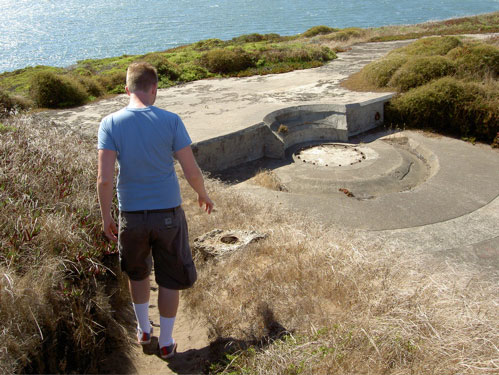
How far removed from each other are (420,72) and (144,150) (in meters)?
14.0

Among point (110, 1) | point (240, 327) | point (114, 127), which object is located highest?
point (110, 1)

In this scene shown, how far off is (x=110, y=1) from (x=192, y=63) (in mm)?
118389

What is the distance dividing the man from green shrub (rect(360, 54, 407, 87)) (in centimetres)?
1382

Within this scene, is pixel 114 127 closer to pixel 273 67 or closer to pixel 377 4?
pixel 273 67

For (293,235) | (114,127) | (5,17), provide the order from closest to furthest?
(114,127) < (293,235) < (5,17)

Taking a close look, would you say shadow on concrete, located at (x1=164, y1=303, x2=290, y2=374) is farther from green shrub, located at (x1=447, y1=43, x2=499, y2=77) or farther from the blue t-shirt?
green shrub, located at (x1=447, y1=43, x2=499, y2=77)

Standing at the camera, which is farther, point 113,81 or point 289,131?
point 113,81

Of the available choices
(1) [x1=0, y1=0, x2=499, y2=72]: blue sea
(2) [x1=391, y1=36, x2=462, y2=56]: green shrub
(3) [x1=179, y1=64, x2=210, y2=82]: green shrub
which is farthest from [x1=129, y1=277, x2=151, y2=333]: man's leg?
(1) [x1=0, y1=0, x2=499, y2=72]: blue sea

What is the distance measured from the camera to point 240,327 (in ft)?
11.7

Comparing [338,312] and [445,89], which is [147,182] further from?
[445,89]

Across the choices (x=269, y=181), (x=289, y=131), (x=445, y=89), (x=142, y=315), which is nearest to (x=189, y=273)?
(x=142, y=315)

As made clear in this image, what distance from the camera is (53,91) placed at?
13758mm

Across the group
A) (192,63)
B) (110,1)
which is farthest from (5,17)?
(192,63)

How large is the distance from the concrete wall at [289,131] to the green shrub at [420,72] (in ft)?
4.59
